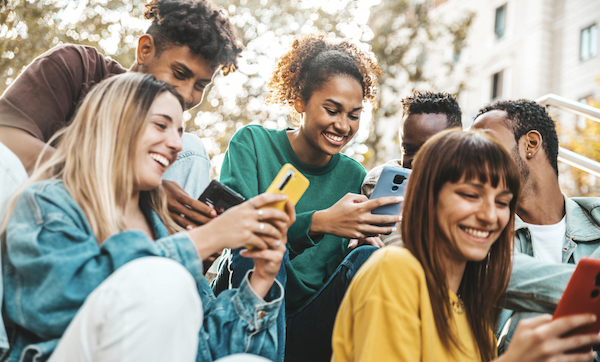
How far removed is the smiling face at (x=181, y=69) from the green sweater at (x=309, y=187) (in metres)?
0.40

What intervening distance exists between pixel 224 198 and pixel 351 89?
1376 mm

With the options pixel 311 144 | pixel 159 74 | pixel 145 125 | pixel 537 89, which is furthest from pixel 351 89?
pixel 537 89

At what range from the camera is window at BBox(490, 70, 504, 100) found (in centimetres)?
2283

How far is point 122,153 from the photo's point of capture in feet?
6.66

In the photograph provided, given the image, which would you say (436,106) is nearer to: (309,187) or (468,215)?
(309,187)

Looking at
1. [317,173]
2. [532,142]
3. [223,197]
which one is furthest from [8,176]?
[532,142]

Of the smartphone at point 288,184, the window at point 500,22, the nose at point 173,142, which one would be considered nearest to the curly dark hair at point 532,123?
the smartphone at point 288,184

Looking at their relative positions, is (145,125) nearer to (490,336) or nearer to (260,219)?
(260,219)

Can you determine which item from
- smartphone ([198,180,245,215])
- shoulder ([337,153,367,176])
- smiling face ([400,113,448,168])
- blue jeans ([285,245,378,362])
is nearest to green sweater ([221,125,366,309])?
shoulder ([337,153,367,176])

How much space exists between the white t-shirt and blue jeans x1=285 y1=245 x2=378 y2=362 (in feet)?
3.24

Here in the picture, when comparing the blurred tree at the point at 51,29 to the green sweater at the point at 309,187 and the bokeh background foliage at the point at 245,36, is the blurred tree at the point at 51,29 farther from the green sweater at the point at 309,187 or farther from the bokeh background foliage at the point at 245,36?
the green sweater at the point at 309,187

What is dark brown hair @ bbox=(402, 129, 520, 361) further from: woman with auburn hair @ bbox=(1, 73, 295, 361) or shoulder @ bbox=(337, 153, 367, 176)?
shoulder @ bbox=(337, 153, 367, 176)

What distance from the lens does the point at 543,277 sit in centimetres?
223

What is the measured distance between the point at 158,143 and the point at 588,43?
21388 millimetres
